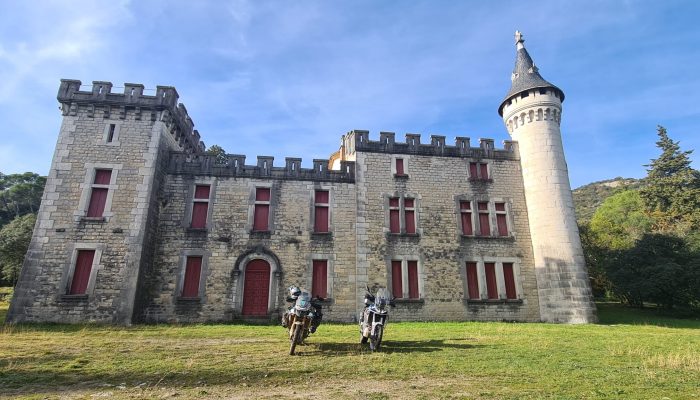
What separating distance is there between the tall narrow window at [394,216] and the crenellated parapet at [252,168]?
7.50 feet

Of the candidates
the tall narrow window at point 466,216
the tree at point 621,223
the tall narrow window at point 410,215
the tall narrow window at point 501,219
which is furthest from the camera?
the tree at point 621,223

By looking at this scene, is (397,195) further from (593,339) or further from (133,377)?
(133,377)

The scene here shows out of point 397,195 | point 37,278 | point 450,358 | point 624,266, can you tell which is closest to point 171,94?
point 37,278

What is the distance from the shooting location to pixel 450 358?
8.25 meters

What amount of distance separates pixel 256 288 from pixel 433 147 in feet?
37.7

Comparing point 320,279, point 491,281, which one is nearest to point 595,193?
point 491,281

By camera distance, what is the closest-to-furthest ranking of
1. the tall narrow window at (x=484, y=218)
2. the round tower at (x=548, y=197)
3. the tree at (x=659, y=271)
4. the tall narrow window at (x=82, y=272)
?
the tall narrow window at (x=82, y=272)
the round tower at (x=548, y=197)
the tall narrow window at (x=484, y=218)
the tree at (x=659, y=271)

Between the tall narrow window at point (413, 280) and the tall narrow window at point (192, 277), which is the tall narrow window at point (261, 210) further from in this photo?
the tall narrow window at point (413, 280)

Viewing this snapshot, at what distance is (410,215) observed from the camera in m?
19.7

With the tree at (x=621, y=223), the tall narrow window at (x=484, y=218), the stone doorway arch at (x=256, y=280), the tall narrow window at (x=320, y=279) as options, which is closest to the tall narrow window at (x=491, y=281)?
the tall narrow window at (x=484, y=218)

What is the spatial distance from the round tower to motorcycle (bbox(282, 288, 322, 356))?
14.0 m

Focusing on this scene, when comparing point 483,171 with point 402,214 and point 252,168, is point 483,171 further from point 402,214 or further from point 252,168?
point 252,168

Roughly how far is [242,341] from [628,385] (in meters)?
8.81

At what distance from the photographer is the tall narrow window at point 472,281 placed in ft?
61.8
